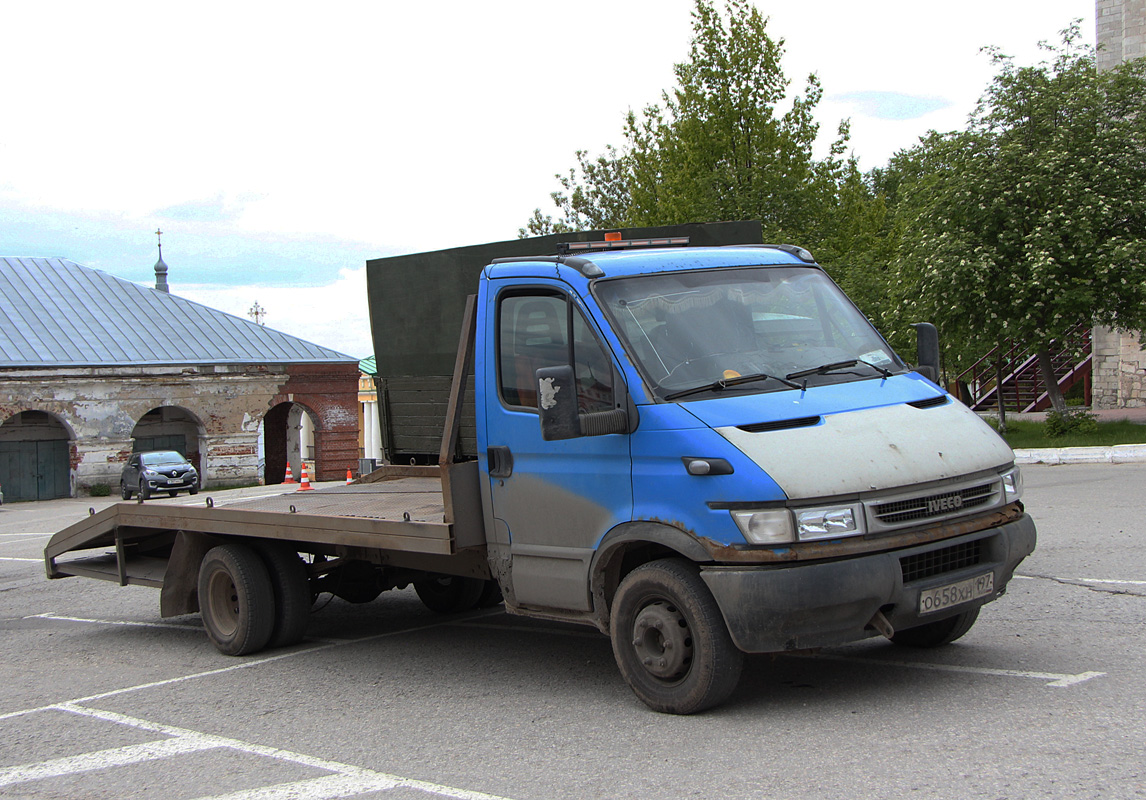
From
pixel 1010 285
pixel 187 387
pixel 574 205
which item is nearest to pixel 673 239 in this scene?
pixel 1010 285

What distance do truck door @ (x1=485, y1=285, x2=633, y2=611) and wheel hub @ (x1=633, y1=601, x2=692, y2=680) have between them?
449mm

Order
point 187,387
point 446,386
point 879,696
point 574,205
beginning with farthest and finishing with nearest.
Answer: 1. point 574,205
2. point 187,387
3. point 446,386
4. point 879,696

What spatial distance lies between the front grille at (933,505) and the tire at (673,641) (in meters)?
0.88

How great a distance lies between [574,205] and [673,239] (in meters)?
53.3

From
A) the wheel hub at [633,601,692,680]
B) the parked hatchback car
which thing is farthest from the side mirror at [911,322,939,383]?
the parked hatchback car

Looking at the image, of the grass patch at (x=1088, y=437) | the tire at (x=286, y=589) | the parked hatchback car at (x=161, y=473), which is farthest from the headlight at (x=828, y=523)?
the parked hatchback car at (x=161, y=473)

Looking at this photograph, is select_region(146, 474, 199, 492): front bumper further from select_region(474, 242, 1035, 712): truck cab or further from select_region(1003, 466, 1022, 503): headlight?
select_region(1003, 466, 1022, 503): headlight

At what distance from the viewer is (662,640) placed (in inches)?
205

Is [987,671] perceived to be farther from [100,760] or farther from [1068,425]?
[1068,425]

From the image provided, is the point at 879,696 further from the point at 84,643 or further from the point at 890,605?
the point at 84,643

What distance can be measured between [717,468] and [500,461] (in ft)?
4.87

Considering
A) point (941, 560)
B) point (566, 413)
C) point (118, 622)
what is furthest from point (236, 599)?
point (941, 560)

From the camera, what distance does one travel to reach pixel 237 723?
586cm

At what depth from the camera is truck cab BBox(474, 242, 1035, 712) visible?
4.86m
